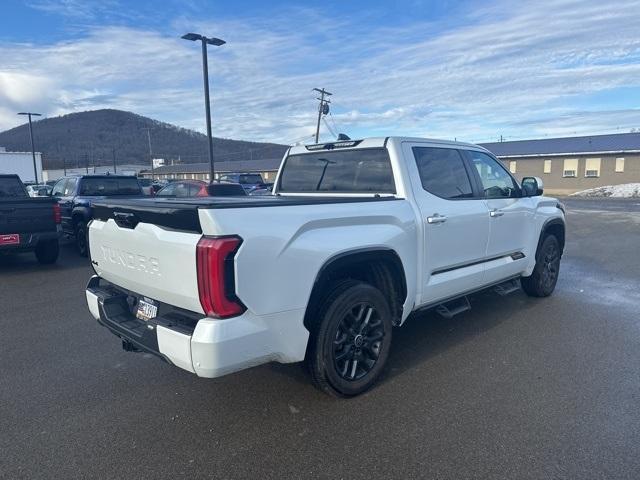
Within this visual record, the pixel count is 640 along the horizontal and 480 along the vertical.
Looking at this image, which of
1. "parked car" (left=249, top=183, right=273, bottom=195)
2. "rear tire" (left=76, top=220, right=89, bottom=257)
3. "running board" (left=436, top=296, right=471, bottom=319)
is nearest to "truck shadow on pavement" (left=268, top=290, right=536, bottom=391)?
"running board" (left=436, top=296, right=471, bottom=319)

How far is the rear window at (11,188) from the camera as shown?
8727mm

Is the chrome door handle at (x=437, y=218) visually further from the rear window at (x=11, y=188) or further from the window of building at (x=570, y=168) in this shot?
the window of building at (x=570, y=168)

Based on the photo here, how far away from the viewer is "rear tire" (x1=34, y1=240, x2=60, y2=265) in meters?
8.52

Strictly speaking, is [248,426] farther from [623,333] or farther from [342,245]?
[623,333]

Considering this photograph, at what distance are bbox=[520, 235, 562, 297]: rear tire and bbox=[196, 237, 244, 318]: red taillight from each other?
4.61 meters

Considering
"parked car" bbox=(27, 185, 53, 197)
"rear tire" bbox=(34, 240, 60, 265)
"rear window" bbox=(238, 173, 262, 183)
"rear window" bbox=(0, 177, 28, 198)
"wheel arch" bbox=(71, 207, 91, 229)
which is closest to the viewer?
"rear tire" bbox=(34, 240, 60, 265)

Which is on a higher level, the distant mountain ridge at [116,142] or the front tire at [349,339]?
the distant mountain ridge at [116,142]

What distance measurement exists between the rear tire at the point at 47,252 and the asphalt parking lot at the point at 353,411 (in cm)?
383

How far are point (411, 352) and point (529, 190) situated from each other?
258cm

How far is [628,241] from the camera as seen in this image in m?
11.5

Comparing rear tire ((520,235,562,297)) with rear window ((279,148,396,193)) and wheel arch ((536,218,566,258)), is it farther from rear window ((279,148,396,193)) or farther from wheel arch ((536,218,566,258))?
rear window ((279,148,396,193))

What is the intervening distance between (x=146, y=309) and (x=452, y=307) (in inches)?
111

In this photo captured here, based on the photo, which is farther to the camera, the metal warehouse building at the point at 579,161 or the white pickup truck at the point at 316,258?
the metal warehouse building at the point at 579,161

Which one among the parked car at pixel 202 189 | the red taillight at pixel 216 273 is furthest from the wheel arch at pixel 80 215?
the red taillight at pixel 216 273
